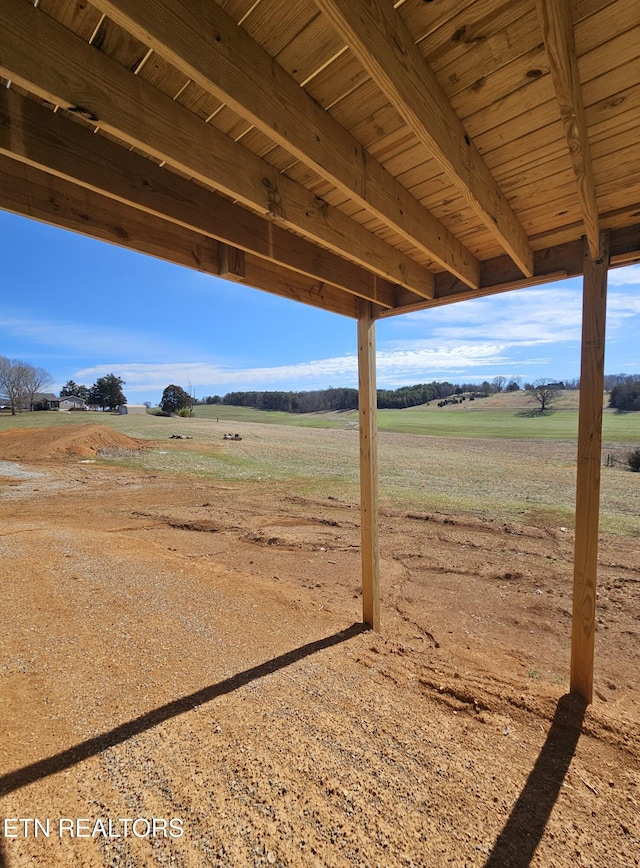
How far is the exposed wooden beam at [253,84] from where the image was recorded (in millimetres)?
1007

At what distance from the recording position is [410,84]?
47.8 inches

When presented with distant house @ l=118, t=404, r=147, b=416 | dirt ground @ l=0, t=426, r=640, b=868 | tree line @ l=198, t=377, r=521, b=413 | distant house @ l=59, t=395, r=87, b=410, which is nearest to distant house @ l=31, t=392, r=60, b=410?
distant house @ l=59, t=395, r=87, b=410

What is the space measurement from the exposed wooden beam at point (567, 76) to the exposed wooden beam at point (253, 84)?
30.6 inches

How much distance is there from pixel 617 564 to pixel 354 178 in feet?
20.8

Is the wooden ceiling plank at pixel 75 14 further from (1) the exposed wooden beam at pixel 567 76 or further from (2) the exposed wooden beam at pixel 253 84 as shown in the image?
(1) the exposed wooden beam at pixel 567 76

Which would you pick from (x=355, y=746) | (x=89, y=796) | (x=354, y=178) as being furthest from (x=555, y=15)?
(x=89, y=796)

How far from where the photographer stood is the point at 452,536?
263 inches

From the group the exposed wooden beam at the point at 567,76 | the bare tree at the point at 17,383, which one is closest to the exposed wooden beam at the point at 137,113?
the exposed wooden beam at the point at 567,76

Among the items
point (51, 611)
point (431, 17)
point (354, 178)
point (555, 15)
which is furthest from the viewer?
point (51, 611)

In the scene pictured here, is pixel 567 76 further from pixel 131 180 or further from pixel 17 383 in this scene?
pixel 17 383

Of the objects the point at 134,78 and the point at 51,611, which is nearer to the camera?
the point at 134,78

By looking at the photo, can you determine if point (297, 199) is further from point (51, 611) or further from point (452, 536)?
point (452, 536)

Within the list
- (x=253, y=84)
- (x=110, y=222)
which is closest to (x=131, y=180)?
(x=110, y=222)

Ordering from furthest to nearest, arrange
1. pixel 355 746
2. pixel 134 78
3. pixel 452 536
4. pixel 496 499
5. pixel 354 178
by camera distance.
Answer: pixel 496 499 < pixel 452 536 < pixel 355 746 < pixel 354 178 < pixel 134 78
